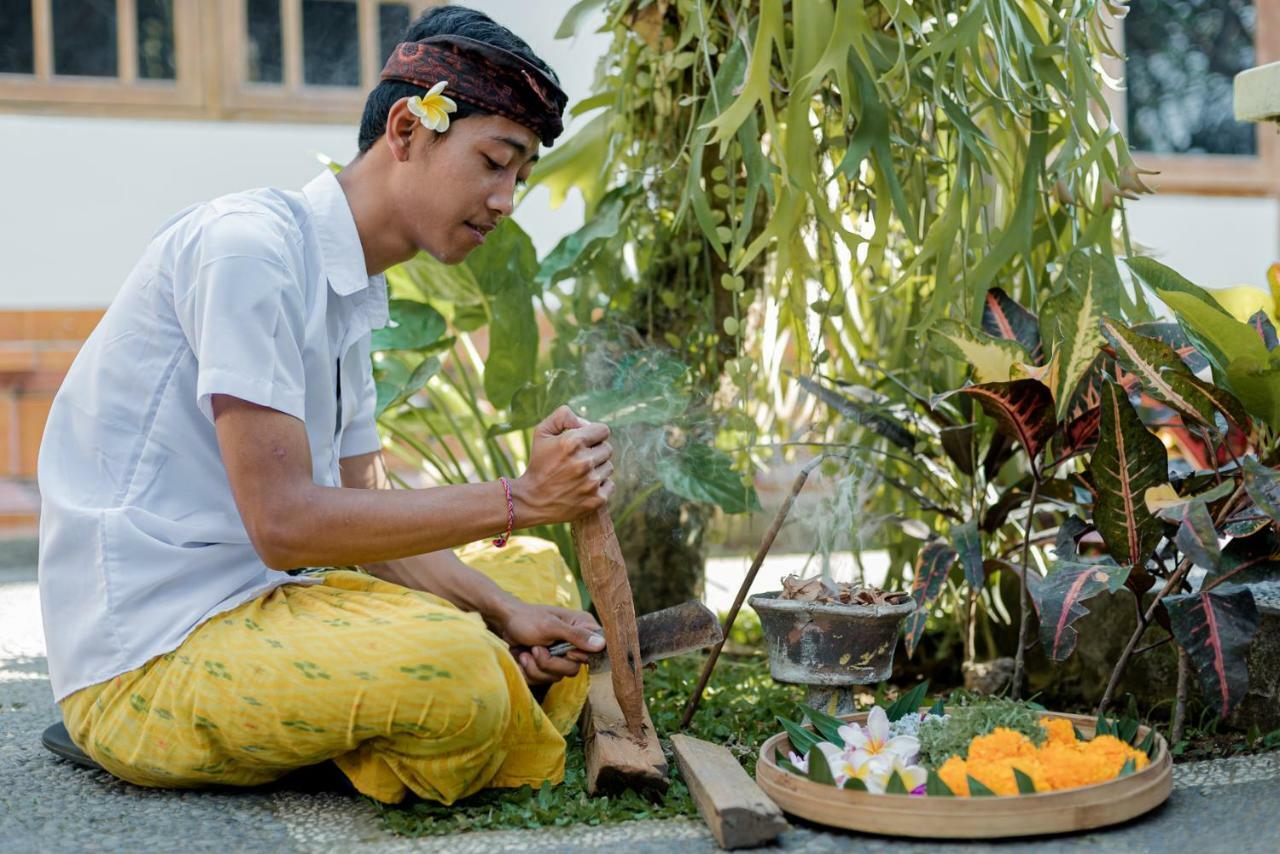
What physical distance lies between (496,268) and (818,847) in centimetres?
137

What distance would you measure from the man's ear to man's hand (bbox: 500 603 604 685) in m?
0.65

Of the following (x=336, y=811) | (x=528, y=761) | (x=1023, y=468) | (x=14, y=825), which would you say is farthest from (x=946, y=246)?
(x=14, y=825)

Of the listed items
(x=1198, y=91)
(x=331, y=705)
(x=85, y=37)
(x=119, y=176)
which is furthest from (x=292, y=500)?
(x=1198, y=91)

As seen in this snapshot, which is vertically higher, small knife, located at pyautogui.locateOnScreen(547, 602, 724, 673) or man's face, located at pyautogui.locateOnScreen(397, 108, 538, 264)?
man's face, located at pyautogui.locateOnScreen(397, 108, 538, 264)

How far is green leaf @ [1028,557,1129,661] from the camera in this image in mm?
1620

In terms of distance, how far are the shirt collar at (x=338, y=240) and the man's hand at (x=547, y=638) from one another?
516 millimetres

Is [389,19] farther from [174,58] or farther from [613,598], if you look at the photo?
[613,598]

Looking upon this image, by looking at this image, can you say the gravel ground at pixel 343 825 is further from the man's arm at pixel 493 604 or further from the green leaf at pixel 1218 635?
the man's arm at pixel 493 604

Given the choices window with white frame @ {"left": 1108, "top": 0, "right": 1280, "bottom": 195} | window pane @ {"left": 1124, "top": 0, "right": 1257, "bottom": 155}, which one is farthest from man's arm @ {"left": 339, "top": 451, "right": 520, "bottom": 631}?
window pane @ {"left": 1124, "top": 0, "right": 1257, "bottom": 155}

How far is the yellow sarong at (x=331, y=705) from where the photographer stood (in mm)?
1501

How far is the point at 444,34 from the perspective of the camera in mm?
1685

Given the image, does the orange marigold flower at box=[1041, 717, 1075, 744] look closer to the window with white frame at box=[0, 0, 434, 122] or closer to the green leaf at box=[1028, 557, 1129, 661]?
the green leaf at box=[1028, 557, 1129, 661]

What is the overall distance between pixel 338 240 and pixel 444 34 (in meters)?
0.29

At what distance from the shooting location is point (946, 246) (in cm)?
205
